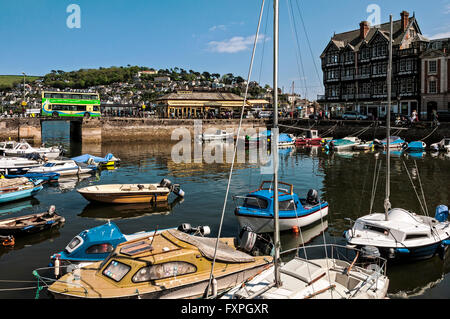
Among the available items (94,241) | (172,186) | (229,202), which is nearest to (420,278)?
(94,241)

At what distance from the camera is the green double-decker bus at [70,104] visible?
219 feet

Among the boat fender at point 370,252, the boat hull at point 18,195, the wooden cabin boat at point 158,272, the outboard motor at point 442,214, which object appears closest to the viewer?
the wooden cabin boat at point 158,272

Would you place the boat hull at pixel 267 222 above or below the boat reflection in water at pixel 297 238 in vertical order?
above

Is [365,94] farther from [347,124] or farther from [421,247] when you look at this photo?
[421,247]

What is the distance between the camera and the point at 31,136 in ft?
205

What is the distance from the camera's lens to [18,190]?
974 inches

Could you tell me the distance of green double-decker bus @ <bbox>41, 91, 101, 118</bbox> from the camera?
219 feet

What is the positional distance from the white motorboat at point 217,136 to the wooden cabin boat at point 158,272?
190 feet

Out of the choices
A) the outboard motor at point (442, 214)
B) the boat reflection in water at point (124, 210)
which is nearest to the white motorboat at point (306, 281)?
the outboard motor at point (442, 214)

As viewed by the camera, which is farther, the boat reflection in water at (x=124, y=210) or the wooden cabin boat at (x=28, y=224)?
the boat reflection in water at (x=124, y=210)

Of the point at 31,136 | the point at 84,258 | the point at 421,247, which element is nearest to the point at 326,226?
the point at 421,247

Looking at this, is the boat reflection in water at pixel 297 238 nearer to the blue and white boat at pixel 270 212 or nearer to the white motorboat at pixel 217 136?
the blue and white boat at pixel 270 212

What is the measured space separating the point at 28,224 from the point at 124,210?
6139 millimetres

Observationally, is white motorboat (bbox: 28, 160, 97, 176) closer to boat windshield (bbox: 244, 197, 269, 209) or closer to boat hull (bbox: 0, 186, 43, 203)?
boat hull (bbox: 0, 186, 43, 203)
